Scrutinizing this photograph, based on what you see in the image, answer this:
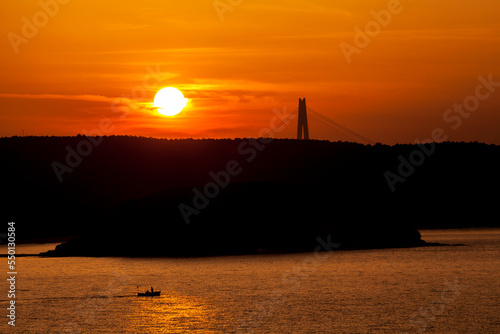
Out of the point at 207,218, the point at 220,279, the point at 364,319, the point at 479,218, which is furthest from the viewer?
the point at 479,218

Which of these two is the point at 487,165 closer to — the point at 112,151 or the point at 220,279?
the point at 112,151

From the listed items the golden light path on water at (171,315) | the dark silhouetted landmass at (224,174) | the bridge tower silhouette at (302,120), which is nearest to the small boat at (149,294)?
the golden light path on water at (171,315)

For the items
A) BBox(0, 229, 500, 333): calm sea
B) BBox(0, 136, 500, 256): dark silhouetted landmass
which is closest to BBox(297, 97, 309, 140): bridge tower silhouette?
BBox(0, 136, 500, 256): dark silhouetted landmass

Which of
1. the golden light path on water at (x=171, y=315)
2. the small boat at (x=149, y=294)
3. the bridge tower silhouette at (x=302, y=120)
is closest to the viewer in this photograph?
the golden light path on water at (x=171, y=315)

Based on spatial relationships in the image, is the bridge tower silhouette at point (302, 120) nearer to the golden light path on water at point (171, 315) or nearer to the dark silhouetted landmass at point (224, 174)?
the dark silhouetted landmass at point (224, 174)

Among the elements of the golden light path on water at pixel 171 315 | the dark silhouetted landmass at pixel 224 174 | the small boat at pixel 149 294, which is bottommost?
the golden light path on water at pixel 171 315

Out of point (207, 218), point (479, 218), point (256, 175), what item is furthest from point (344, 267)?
point (256, 175)

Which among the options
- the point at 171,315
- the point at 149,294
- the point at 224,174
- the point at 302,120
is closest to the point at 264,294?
the point at 149,294

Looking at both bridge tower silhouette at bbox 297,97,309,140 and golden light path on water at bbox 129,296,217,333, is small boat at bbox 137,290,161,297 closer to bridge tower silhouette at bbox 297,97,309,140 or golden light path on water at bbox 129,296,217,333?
golden light path on water at bbox 129,296,217,333
